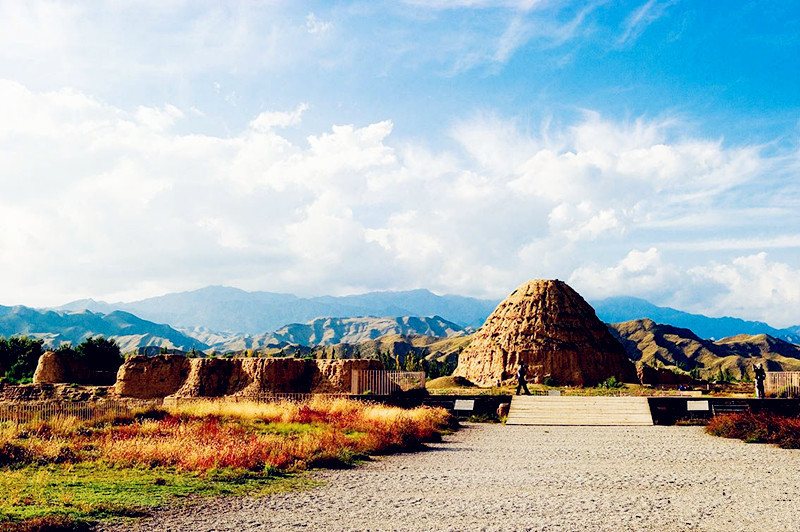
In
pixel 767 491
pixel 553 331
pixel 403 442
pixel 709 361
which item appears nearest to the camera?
pixel 767 491

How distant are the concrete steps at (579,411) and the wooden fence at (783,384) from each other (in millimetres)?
8425

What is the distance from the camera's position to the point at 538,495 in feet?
38.1

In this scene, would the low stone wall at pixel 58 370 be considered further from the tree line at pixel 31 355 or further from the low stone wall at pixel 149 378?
the low stone wall at pixel 149 378

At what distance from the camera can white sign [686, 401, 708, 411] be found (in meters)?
26.9

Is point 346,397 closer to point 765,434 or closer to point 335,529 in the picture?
point 765,434

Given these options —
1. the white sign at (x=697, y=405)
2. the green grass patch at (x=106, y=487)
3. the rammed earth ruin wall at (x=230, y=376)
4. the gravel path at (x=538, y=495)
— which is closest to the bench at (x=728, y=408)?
the white sign at (x=697, y=405)

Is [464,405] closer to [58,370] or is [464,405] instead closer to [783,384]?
[783,384]

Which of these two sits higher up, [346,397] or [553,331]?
[553,331]

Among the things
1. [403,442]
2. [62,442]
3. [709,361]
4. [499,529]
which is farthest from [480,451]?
[709,361]

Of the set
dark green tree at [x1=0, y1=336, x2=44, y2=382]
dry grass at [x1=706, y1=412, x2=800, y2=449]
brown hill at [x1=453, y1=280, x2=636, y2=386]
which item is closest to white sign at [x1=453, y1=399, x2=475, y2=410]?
dry grass at [x1=706, y1=412, x2=800, y2=449]

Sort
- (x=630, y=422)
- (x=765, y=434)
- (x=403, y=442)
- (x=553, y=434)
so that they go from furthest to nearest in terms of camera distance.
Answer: (x=630, y=422), (x=553, y=434), (x=765, y=434), (x=403, y=442)

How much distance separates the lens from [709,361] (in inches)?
6693

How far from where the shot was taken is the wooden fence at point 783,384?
1261 inches

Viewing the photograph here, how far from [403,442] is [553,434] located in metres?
7.75
